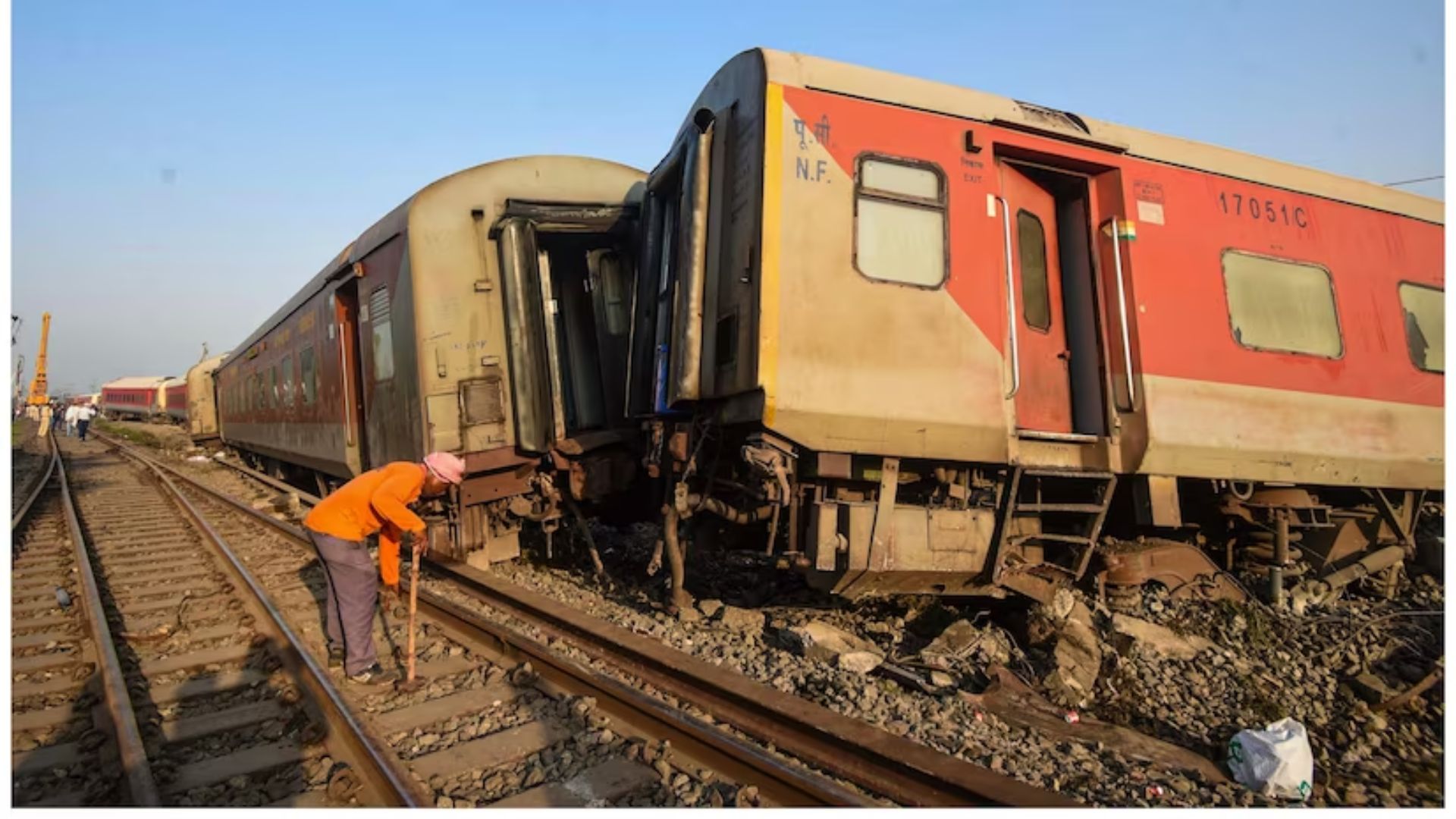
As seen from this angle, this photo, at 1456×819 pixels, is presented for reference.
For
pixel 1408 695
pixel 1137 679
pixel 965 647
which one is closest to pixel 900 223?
pixel 965 647

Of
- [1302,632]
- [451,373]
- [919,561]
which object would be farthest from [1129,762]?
[451,373]

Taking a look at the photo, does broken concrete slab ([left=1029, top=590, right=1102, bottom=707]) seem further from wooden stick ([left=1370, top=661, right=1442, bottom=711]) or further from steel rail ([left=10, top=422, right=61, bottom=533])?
steel rail ([left=10, top=422, right=61, bottom=533])

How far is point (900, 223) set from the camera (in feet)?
16.4

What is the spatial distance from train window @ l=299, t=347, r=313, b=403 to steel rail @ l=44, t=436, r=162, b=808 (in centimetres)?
406

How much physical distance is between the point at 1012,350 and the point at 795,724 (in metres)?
2.69

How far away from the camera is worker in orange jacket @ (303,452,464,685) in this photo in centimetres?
477

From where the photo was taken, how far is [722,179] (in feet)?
17.4

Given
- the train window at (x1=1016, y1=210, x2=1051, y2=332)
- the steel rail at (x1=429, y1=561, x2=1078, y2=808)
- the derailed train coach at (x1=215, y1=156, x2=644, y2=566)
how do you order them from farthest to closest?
the derailed train coach at (x1=215, y1=156, x2=644, y2=566) → the train window at (x1=1016, y1=210, x2=1051, y2=332) → the steel rail at (x1=429, y1=561, x2=1078, y2=808)

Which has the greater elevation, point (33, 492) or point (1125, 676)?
point (33, 492)

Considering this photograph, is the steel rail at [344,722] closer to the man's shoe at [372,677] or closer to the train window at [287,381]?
the man's shoe at [372,677]

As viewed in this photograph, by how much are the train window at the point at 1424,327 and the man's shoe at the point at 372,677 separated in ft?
25.5

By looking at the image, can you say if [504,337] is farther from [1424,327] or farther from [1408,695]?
[1424,327]

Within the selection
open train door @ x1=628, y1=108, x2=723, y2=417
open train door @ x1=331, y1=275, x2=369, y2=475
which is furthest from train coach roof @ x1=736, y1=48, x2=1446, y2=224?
open train door @ x1=331, y1=275, x2=369, y2=475

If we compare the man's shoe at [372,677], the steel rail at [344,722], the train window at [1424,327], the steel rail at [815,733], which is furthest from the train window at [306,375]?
the train window at [1424,327]
